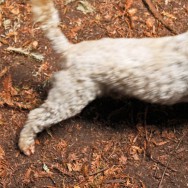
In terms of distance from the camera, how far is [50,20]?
3.71 metres

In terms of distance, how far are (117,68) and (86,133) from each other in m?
1.32

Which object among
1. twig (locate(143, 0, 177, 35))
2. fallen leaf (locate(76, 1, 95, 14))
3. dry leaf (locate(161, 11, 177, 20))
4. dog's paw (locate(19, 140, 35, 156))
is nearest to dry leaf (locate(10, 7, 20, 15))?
fallen leaf (locate(76, 1, 95, 14))

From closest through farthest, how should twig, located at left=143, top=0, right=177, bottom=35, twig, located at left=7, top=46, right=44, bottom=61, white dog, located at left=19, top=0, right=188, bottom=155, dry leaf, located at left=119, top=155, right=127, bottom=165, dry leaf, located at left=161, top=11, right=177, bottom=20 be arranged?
white dog, located at left=19, top=0, right=188, bottom=155 < dry leaf, located at left=119, top=155, right=127, bottom=165 < twig, located at left=7, top=46, right=44, bottom=61 < twig, located at left=143, top=0, right=177, bottom=35 < dry leaf, located at left=161, top=11, right=177, bottom=20

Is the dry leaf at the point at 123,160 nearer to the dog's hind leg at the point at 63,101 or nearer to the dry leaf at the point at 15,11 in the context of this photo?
the dog's hind leg at the point at 63,101

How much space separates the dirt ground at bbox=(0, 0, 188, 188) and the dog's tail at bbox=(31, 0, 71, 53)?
382 mm

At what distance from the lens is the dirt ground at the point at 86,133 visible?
439 centimetres

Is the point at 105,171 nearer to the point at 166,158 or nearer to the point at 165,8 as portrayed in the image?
the point at 166,158

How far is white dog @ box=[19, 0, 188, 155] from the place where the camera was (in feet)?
11.6

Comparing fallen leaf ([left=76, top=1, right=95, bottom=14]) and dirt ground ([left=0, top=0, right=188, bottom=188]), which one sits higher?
fallen leaf ([left=76, top=1, right=95, bottom=14])

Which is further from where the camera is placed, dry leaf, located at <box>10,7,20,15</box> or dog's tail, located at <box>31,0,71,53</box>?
dry leaf, located at <box>10,7,20,15</box>

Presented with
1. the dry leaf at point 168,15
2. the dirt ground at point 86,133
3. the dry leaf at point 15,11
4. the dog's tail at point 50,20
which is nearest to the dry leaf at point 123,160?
the dirt ground at point 86,133

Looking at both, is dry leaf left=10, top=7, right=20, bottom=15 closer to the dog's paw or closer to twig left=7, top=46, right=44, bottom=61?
twig left=7, top=46, right=44, bottom=61

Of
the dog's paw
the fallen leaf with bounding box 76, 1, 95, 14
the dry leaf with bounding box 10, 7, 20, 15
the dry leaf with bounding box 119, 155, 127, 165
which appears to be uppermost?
the dry leaf with bounding box 10, 7, 20, 15

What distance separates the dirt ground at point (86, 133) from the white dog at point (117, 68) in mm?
543
